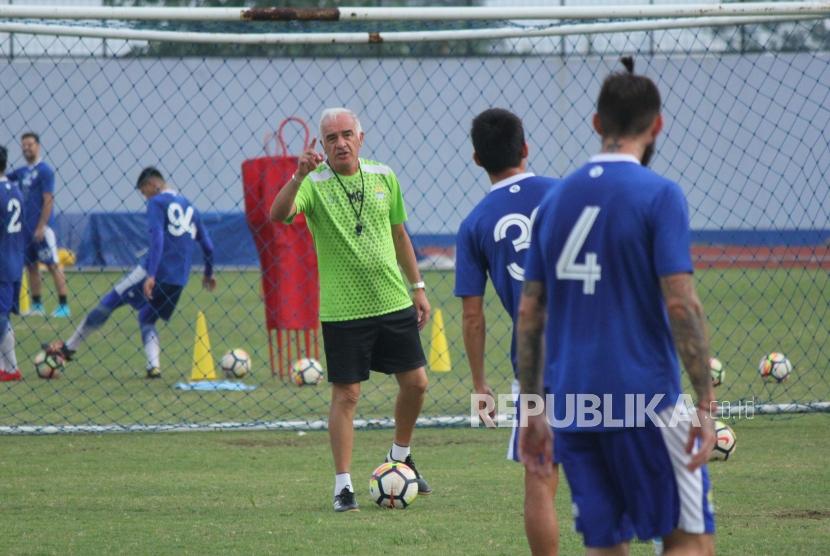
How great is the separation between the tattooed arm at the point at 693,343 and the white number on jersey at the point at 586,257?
0.19m

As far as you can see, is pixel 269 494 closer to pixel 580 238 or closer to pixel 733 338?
pixel 580 238

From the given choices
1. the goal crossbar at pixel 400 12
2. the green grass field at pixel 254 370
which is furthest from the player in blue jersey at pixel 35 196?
the goal crossbar at pixel 400 12

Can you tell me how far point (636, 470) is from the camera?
135 inches

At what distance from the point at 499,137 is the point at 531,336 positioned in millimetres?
1337

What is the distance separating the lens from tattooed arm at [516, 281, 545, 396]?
142 inches

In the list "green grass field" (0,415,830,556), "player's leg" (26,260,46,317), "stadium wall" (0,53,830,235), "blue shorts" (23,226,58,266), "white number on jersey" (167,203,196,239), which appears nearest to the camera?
"green grass field" (0,415,830,556)

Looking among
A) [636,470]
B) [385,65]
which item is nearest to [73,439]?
[636,470]

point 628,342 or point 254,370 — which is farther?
point 254,370

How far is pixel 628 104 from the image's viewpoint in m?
3.46

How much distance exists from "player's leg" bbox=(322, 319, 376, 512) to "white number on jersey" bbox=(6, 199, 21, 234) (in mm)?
5869

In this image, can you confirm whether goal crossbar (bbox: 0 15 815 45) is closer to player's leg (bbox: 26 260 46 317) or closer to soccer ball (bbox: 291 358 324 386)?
soccer ball (bbox: 291 358 324 386)

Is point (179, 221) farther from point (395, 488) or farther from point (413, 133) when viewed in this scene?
point (413, 133)

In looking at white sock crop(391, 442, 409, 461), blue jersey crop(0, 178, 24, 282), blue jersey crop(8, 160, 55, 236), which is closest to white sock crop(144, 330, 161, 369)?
blue jersey crop(0, 178, 24, 282)

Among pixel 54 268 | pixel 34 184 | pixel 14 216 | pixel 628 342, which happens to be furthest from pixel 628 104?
pixel 54 268
